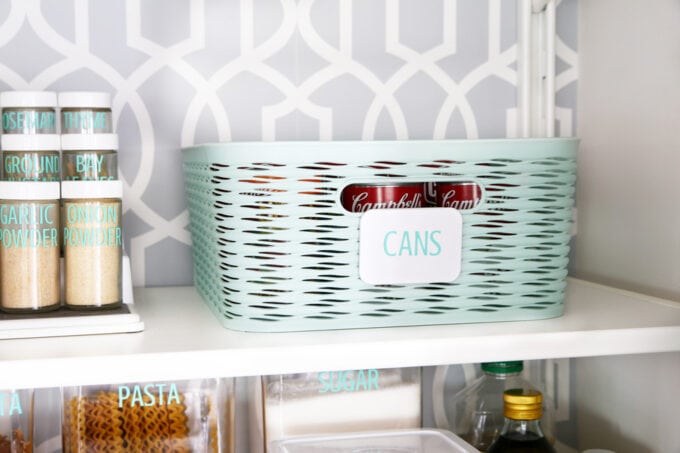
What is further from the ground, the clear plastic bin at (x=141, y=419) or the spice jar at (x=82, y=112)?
the spice jar at (x=82, y=112)

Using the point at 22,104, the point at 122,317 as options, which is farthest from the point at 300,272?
the point at 22,104

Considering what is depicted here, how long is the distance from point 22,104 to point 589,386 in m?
0.86

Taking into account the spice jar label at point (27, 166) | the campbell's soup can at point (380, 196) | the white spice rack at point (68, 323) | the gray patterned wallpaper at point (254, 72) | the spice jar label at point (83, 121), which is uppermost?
the gray patterned wallpaper at point (254, 72)

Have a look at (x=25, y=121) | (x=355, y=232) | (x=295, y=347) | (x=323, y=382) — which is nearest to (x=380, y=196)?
(x=355, y=232)

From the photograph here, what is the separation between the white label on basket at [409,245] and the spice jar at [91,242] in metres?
0.27

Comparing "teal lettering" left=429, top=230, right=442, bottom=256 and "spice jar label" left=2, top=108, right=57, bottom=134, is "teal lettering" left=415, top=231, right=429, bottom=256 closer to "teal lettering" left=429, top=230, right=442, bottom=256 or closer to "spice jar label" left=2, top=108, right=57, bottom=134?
"teal lettering" left=429, top=230, right=442, bottom=256

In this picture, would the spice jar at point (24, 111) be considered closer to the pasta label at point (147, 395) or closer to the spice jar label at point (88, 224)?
the spice jar label at point (88, 224)

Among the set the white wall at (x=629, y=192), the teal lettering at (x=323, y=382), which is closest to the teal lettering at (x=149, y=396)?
the teal lettering at (x=323, y=382)

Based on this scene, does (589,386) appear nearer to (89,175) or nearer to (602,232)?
(602,232)

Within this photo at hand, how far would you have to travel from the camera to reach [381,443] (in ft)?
3.33

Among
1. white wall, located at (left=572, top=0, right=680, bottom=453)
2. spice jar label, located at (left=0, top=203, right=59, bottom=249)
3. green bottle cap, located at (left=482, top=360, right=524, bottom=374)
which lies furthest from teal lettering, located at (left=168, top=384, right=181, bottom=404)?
white wall, located at (left=572, top=0, right=680, bottom=453)

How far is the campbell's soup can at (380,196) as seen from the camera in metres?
0.88

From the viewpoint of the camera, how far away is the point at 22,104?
35.3 inches

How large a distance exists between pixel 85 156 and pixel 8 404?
0.97 ft
